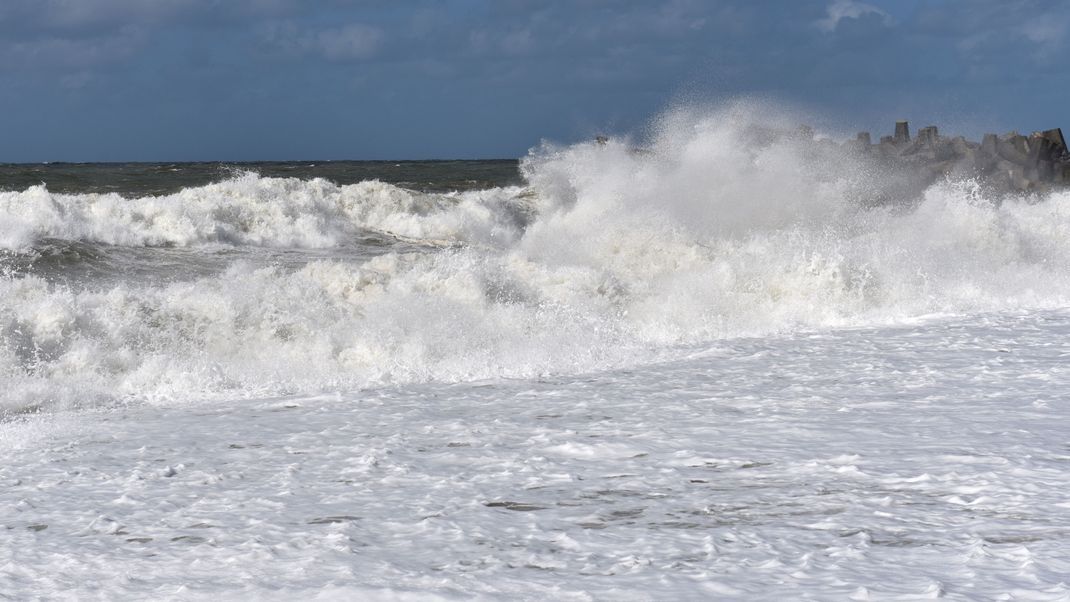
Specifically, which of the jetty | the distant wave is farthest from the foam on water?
the jetty

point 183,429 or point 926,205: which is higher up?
point 926,205

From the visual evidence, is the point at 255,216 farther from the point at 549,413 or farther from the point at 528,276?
the point at 549,413

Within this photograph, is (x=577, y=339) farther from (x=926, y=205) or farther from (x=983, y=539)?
(x=926, y=205)

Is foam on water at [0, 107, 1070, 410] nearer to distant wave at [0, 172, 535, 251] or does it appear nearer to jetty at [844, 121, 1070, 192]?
distant wave at [0, 172, 535, 251]

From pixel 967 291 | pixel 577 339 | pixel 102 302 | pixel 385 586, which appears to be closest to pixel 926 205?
pixel 967 291

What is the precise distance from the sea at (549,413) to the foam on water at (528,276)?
0.05m

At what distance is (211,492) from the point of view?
18.3 ft

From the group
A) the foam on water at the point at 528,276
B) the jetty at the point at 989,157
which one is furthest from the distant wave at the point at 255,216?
the jetty at the point at 989,157

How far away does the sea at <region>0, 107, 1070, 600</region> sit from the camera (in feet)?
14.5

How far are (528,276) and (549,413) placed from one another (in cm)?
533

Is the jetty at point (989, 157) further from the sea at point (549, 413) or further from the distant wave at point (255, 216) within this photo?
the distant wave at point (255, 216)

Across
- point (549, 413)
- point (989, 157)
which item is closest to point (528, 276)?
point (549, 413)

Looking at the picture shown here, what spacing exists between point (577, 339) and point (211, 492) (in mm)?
4945

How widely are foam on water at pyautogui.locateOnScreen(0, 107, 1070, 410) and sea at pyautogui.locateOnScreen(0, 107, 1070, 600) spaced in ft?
0.16
